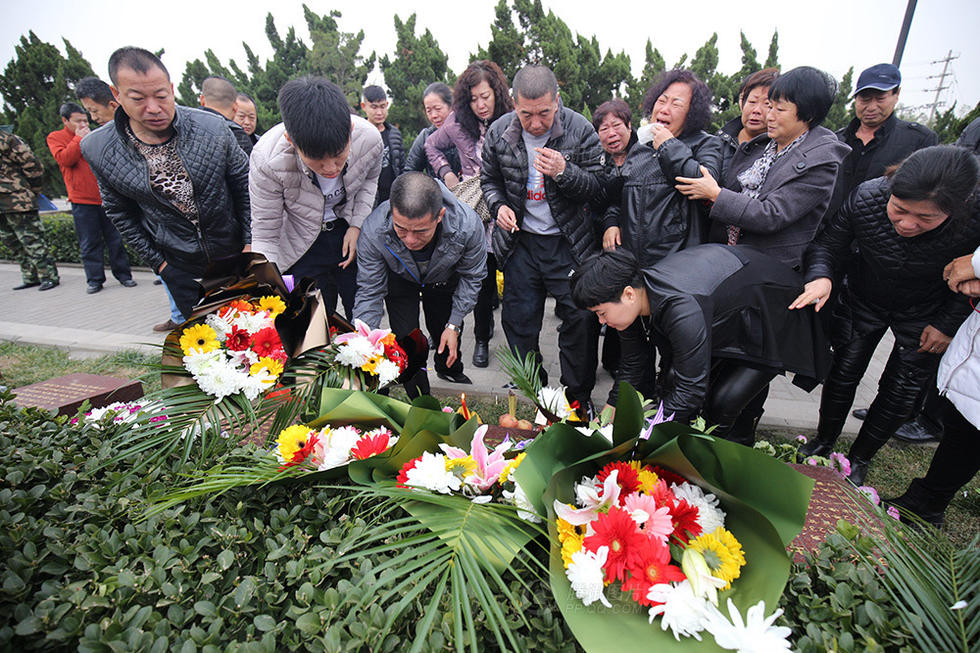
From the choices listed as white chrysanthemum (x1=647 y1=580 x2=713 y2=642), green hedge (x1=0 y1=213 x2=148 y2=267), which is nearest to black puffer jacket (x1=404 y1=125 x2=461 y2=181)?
white chrysanthemum (x1=647 y1=580 x2=713 y2=642)

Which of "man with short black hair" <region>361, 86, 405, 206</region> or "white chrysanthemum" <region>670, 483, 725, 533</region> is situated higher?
"man with short black hair" <region>361, 86, 405, 206</region>

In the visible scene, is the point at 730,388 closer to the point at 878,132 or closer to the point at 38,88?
the point at 878,132

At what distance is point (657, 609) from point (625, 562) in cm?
8

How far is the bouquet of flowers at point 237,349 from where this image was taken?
135 cm

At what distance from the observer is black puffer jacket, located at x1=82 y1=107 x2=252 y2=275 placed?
2789 mm

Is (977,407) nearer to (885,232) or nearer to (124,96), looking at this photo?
(885,232)

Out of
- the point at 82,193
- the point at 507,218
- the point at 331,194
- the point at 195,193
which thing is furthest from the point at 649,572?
the point at 82,193

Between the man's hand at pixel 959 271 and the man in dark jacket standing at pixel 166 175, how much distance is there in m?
3.73

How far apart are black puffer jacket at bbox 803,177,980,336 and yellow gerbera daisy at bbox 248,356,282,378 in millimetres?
2415

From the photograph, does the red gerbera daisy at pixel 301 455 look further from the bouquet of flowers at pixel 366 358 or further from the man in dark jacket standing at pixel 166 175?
the man in dark jacket standing at pixel 166 175

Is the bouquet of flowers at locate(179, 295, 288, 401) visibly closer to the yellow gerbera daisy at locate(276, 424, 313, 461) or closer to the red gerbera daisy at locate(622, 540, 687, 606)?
the yellow gerbera daisy at locate(276, 424, 313, 461)

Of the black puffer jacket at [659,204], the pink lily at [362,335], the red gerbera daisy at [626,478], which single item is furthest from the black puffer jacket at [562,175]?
the red gerbera daisy at [626,478]

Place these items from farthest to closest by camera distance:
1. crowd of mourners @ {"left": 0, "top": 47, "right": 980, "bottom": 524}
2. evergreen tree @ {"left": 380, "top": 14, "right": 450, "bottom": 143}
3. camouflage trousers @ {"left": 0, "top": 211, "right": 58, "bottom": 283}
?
evergreen tree @ {"left": 380, "top": 14, "right": 450, "bottom": 143}, camouflage trousers @ {"left": 0, "top": 211, "right": 58, "bottom": 283}, crowd of mourners @ {"left": 0, "top": 47, "right": 980, "bottom": 524}

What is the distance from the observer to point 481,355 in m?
4.25
